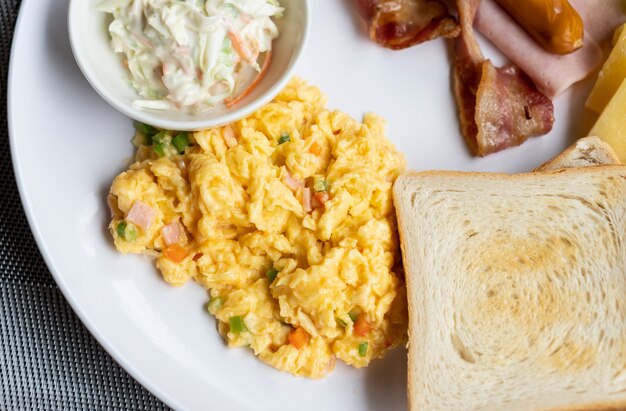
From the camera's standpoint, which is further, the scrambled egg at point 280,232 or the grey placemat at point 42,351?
the grey placemat at point 42,351

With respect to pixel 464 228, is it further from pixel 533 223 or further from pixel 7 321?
pixel 7 321

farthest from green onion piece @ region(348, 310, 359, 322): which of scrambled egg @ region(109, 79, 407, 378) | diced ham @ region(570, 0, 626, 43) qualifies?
diced ham @ region(570, 0, 626, 43)

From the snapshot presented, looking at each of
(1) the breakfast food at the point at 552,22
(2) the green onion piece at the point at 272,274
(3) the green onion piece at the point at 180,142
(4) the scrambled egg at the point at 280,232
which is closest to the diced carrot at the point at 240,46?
(4) the scrambled egg at the point at 280,232

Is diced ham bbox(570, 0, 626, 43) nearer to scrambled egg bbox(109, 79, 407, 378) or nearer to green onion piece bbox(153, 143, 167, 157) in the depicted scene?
scrambled egg bbox(109, 79, 407, 378)

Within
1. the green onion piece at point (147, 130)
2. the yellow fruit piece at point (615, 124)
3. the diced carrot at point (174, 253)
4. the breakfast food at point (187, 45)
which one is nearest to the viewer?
the breakfast food at point (187, 45)

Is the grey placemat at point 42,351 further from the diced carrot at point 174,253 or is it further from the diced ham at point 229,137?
the diced ham at point 229,137

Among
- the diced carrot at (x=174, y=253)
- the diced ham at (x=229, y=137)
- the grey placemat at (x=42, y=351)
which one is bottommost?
the grey placemat at (x=42, y=351)

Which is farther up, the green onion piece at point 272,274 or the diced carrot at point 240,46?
the diced carrot at point 240,46

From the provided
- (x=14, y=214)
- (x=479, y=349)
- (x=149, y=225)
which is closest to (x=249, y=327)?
(x=149, y=225)
